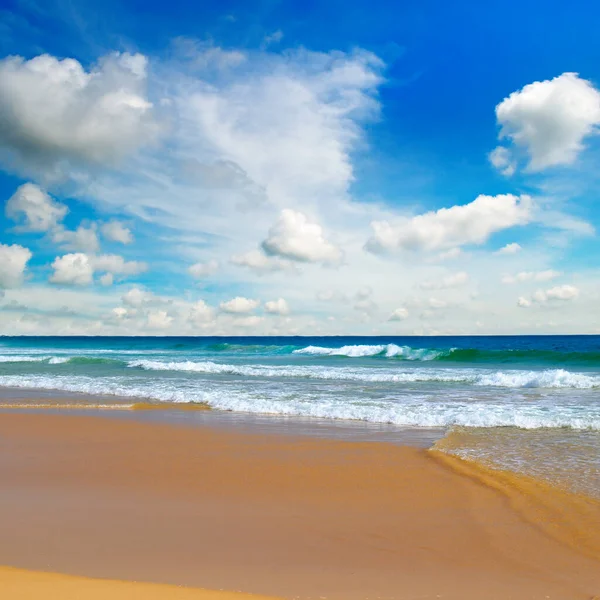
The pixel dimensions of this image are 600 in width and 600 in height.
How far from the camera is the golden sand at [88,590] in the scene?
10.8 feet

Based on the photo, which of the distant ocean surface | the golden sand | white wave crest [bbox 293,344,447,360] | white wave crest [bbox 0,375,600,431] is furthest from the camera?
white wave crest [bbox 293,344,447,360]

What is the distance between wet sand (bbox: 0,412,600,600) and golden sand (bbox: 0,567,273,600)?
0.23 meters

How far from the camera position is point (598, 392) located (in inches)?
684

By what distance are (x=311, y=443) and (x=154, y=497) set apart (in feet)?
12.5

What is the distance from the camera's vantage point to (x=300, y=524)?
509cm

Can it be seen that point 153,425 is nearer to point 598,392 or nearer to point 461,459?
point 461,459

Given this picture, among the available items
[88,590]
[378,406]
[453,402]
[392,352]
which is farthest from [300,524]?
[392,352]

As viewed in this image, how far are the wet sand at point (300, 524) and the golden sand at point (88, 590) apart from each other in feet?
0.74

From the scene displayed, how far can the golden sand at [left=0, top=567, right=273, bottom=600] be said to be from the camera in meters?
3.29

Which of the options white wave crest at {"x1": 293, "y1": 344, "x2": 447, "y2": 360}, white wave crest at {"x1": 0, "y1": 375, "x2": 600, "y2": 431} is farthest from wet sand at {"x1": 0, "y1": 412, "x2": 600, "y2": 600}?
white wave crest at {"x1": 293, "y1": 344, "x2": 447, "y2": 360}

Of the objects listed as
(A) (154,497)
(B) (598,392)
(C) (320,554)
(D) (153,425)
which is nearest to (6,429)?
(D) (153,425)

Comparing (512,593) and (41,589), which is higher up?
(41,589)

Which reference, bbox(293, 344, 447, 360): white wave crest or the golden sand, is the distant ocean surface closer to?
the golden sand

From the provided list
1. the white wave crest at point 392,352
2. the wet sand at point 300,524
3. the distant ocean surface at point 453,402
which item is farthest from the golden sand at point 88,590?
the white wave crest at point 392,352
